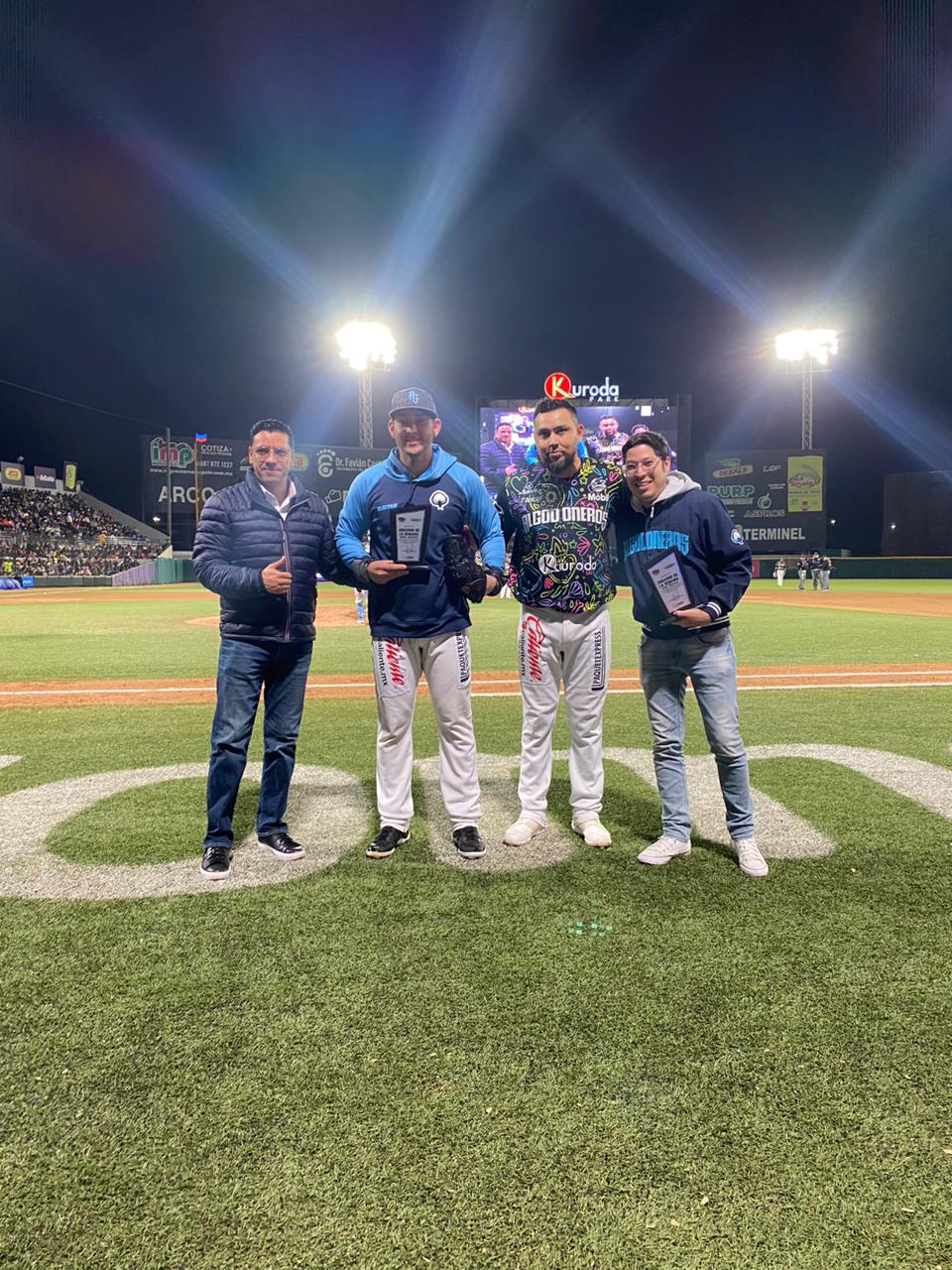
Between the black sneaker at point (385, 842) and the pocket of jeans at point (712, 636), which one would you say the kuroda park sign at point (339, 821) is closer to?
the black sneaker at point (385, 842)

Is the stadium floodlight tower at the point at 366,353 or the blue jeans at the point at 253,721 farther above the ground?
the stadium floodlight tower at the point at 366,353

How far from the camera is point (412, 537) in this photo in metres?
3.69

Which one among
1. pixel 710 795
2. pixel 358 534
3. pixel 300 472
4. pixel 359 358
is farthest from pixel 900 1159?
pixel 300 472

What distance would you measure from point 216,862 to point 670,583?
2.52m

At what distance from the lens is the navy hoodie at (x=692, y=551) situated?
347cm

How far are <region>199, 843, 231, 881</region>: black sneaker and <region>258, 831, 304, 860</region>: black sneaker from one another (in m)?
0.22

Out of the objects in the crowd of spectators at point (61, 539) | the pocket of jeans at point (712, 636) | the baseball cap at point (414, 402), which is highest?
the crowd of spectators at point (61, 539)

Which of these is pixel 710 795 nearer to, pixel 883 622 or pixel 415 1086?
Answer: pixel 415 1086

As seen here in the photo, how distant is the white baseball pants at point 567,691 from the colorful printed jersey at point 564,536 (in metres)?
0.11

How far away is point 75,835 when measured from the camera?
12.7ft

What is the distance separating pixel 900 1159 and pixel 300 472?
1871 inches

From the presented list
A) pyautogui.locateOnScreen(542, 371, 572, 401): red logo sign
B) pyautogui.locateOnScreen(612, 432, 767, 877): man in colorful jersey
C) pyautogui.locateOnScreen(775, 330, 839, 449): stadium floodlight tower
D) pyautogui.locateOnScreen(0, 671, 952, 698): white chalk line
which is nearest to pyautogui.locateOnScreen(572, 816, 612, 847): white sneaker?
pyautogui.locateOnScreen(612, 432, 767, 877): man in colorful jersey

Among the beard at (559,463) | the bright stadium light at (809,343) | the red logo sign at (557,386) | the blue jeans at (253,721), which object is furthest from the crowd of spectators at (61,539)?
the bright stadium light at (809,343)

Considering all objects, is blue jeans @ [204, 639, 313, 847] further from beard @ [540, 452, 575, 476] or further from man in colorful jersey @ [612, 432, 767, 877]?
man in colorful jersey @ [612, 432, 767, 877]
